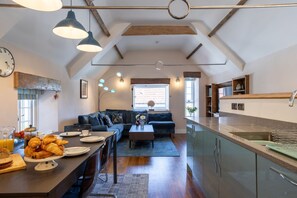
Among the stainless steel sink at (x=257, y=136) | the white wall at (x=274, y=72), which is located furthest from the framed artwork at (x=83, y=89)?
the stainless steel sink at (x=257, y=136)

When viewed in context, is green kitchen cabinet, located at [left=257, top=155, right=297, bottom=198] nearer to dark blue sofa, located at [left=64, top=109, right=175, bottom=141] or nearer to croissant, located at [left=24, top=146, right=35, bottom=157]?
croissant, located at [left=24, top=146, right=35, bottom=157]

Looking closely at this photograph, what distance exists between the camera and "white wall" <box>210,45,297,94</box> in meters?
3.23

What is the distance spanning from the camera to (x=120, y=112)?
23.6 ft

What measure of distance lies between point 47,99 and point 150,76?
13.7ft

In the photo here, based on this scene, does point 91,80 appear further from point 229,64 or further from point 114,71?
point 229,64

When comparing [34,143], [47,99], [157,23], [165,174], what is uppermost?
[157,23]

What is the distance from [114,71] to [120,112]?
66.3 inches

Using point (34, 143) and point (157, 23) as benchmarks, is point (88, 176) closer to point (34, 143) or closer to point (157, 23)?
point (34, 143)

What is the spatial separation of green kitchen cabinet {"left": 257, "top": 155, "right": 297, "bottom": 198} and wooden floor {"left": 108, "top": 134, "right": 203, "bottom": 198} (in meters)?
1.62

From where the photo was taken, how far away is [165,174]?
339 cm

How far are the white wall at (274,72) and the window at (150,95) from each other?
139 inches

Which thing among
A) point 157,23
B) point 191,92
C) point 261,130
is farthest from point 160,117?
point 261,130

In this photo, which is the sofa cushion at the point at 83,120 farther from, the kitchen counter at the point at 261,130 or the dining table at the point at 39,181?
the dining table at the point at 39,181

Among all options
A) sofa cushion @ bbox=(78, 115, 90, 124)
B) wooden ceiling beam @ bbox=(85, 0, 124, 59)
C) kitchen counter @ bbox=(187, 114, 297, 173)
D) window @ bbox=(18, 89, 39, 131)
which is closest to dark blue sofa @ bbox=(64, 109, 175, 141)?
sofa cushion @ bbox=(78, 115, 90, 124)
